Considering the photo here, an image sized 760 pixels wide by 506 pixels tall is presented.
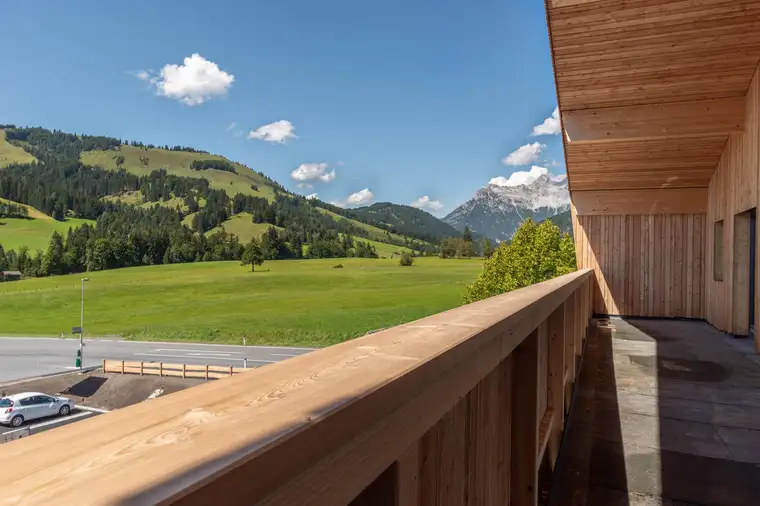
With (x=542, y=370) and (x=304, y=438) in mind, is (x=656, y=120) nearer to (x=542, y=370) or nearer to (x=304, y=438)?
(x=542, y=370)

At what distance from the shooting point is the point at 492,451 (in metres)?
1.58

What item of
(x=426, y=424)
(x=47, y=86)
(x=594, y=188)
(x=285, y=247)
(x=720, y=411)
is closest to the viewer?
(x=426, y=424)

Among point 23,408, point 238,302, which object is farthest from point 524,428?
point 238,302

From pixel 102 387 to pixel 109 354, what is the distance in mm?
10675

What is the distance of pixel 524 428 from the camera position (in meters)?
1.96

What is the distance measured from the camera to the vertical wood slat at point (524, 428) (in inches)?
76.9

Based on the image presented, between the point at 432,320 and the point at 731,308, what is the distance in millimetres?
8475

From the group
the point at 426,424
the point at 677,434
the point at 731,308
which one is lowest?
the point at 677,434

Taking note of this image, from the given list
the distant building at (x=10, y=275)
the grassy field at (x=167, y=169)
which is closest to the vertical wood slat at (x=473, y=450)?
the distant building at (x=10, y=275)

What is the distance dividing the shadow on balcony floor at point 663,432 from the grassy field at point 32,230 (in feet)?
335

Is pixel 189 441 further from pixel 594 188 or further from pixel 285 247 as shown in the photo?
pixel 285 247

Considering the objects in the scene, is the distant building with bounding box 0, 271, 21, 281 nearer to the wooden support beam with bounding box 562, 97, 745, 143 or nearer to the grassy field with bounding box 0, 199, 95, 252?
the grassy field with bounding box 0, 199, 95, 252

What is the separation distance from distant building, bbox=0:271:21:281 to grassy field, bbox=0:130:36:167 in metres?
111

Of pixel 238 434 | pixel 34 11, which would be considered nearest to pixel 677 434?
pixel 238 434
